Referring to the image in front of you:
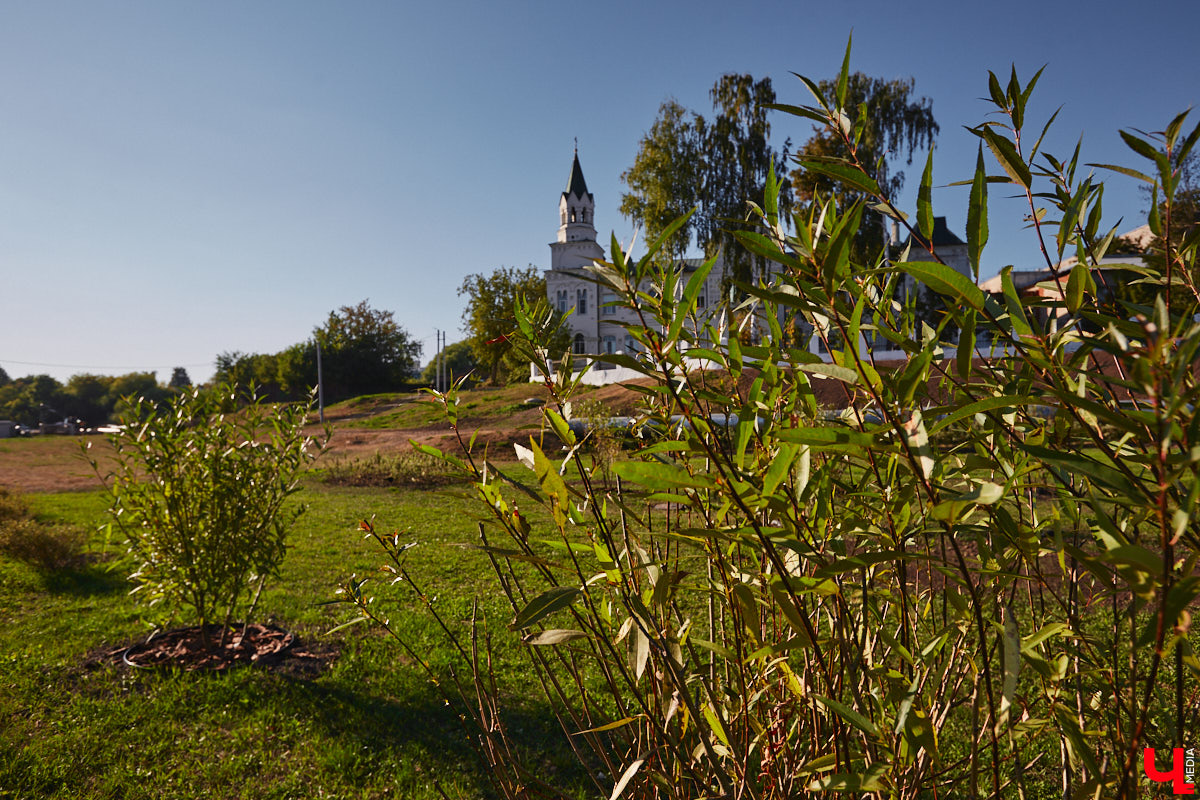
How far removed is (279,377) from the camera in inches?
1821

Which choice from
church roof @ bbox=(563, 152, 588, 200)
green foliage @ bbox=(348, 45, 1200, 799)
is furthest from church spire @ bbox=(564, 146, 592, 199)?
green foliage @ bbox=(348, 45, 1200, 799)

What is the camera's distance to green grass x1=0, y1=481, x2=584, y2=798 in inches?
116

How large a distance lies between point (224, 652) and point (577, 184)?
4206cm

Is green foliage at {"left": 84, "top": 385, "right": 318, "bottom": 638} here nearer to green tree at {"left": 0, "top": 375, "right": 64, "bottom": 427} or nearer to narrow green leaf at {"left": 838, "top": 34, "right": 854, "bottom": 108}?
narrow green leaf at {"left": 838, "top": 34, "right": 854, "bottom": 108}

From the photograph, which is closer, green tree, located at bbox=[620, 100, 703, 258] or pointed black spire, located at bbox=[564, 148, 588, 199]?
green tree, located at bbox=[620, 100, 703, 258]

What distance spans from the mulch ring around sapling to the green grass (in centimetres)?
9

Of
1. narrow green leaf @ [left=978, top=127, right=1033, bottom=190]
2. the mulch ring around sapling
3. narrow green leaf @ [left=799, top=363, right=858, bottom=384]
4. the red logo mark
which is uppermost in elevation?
narrow green leaf @ [left=978, top=127, right=1033, bottom=190]

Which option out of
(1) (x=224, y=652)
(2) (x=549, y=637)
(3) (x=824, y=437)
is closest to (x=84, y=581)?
(1) (x=224, y=652)

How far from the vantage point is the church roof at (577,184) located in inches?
1700

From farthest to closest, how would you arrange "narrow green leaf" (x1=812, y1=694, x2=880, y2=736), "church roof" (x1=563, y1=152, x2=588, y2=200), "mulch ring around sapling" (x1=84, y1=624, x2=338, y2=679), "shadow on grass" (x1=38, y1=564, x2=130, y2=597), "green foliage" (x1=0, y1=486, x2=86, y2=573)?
1. "church roof" (x1=563, y1=152, x2=588, y2=200)
2. "green foliage" (x1=0, y1=486, x2=86, y2=573)
3. "shadow on grass" (x1=38, y1=564, x2=130, y2=597)
4. "mulch ring around sapling" (x1=84, y1=624, x2=338, y2=679)
5. "narrow green leaf" (x1=812, y1=694, x2=880, y2=736)

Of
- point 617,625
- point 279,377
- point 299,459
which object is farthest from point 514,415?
point 279,377

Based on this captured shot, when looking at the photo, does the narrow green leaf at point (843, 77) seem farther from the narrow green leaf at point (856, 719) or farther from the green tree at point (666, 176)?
the green tree at point (666, 176)

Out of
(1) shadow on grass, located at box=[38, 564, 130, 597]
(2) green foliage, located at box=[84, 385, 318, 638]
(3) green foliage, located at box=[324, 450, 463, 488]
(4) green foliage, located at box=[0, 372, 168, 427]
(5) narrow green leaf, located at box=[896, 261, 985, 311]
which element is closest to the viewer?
(5) narrow green leaf, located at box=[896, 261, 985, 311]

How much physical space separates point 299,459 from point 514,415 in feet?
60.1
